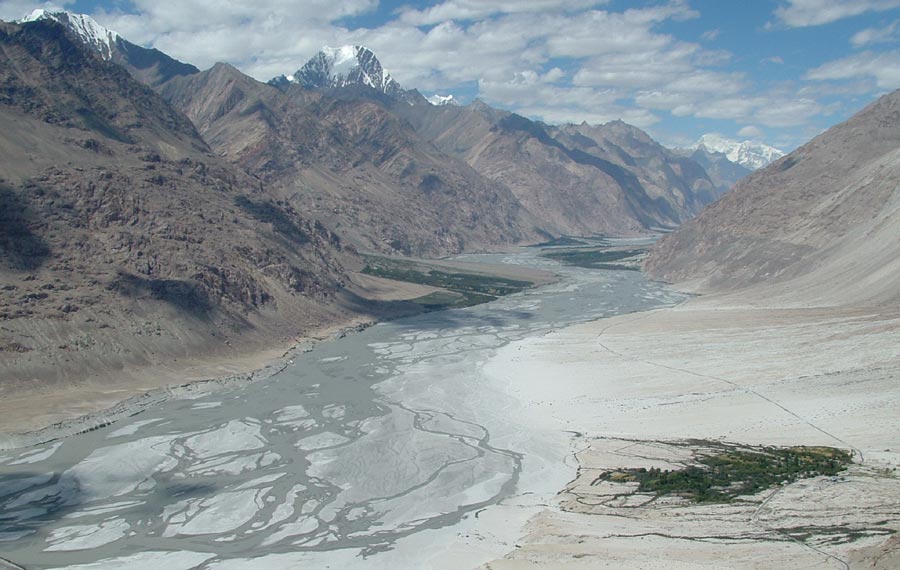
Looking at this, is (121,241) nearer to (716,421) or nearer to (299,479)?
(299,479)

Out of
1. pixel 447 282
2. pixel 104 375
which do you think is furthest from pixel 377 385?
pixel 447 282

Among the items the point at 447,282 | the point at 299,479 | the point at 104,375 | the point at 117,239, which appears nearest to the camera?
the point at 299,479

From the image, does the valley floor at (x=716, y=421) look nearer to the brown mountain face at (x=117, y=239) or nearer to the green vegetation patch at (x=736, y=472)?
the green vegetation patch at (x=736, y=472)

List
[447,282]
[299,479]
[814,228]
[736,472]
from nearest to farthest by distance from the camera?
1. [736,472]
2. [299,479]
3. [814,228]
4. [447,282]

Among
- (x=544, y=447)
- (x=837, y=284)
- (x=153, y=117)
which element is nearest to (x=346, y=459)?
(x=544, y=447)

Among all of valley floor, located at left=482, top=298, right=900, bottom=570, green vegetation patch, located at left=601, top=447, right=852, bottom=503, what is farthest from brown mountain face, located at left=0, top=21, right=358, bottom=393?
green vegetation patch, located at left=601, top=447, right=852, bottom=503

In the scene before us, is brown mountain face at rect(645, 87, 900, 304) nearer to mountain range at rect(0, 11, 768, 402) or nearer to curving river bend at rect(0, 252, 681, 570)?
curving river bend at rect(0, 252, 681, 570)

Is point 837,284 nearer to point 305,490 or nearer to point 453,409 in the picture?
point 453,409
